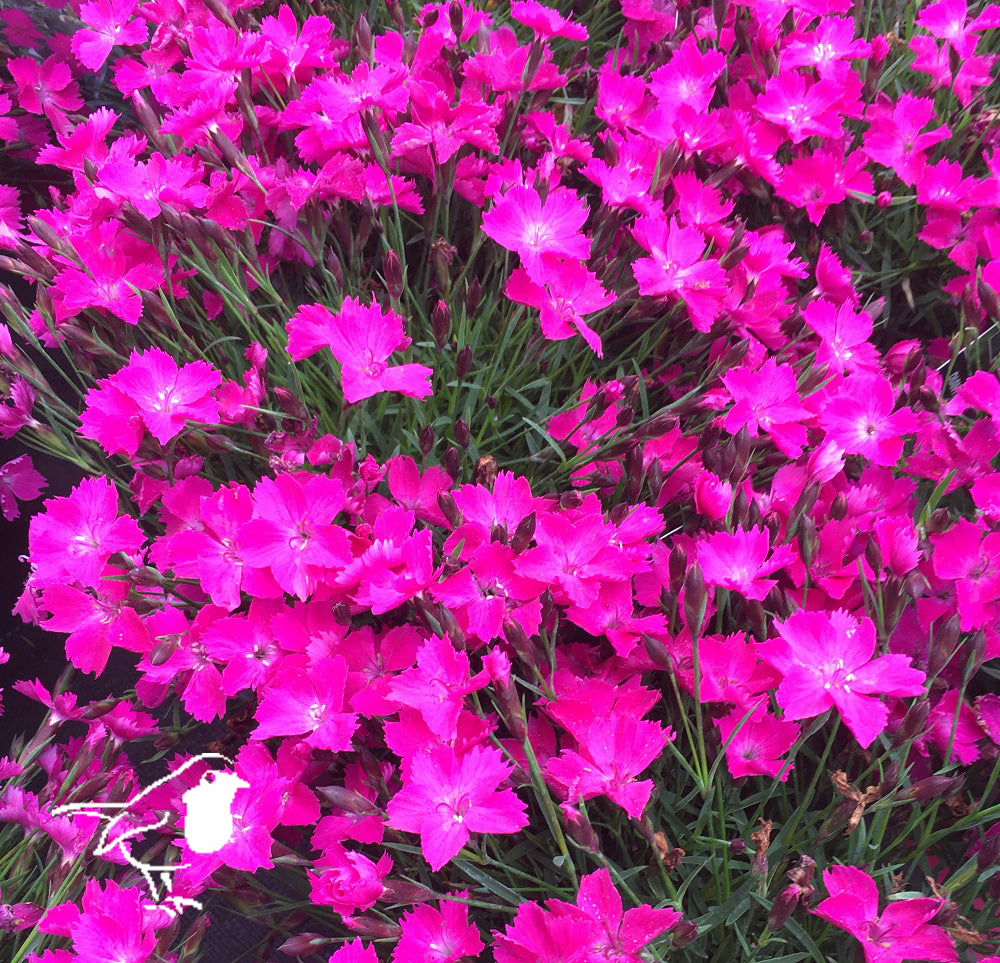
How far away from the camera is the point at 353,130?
109 cm

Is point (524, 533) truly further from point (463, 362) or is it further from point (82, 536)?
point (82, 536)

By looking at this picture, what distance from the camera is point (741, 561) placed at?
2.81 ft

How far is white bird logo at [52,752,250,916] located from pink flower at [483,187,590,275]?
63 cm

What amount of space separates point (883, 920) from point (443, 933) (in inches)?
15.0

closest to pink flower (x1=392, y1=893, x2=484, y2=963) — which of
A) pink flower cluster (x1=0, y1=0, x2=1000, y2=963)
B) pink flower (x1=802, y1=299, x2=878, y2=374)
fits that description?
pink flower cluster (x1=0, y1=0, x2=1000, y2=963)

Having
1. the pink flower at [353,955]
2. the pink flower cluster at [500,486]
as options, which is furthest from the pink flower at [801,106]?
the pink flower at [353,955]

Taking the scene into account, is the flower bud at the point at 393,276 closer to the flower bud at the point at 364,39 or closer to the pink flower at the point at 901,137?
the flower bud at the point at 364,39

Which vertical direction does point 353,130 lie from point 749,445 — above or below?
above

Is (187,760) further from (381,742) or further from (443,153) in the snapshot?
(443,153)

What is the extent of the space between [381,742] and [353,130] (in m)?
0.76

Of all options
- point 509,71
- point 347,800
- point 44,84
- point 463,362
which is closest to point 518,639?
point 347,800

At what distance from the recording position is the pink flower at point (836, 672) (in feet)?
2.41

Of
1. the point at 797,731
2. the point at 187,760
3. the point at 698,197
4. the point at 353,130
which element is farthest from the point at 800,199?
the point at 187,760

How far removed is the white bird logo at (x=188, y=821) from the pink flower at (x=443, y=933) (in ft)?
0.64
